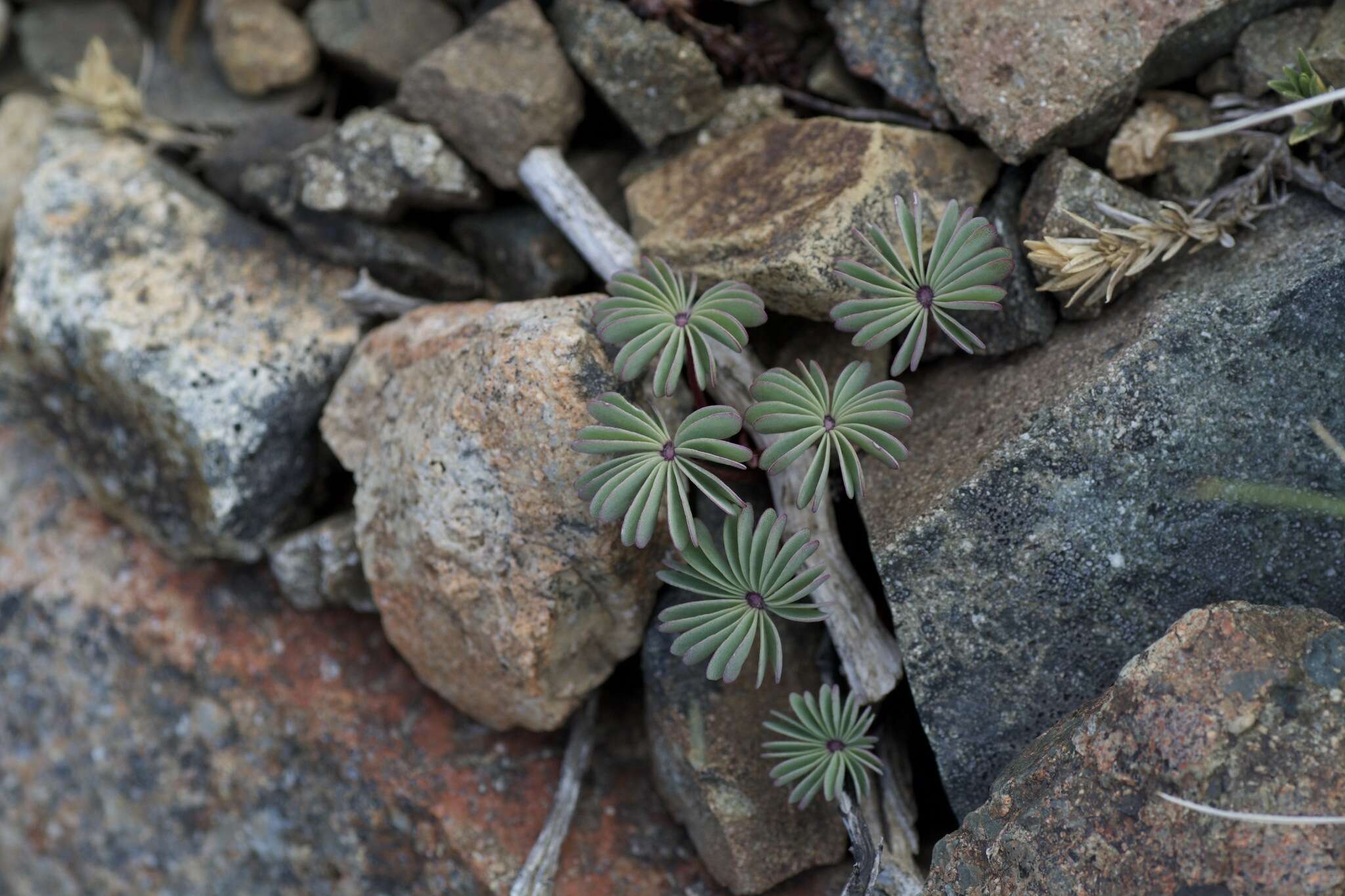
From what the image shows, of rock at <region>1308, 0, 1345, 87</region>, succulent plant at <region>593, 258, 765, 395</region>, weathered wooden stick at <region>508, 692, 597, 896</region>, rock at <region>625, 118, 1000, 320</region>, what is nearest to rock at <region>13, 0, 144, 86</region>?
rock at <region>625, 118, 1000, 320</region>

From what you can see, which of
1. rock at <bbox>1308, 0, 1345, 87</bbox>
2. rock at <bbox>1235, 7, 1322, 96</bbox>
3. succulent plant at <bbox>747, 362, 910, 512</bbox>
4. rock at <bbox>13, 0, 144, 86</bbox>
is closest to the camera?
succulent plant at <bbox>747, 362, 910, 512</bbox>

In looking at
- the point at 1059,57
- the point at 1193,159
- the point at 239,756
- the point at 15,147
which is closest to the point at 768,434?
the point at 1059,57

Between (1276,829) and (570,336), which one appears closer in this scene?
(1276,829)

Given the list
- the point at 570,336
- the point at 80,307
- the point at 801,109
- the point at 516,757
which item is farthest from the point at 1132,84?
the point at 80,307

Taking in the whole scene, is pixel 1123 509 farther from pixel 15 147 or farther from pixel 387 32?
pixel 15 147

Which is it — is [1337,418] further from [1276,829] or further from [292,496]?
[292,496]

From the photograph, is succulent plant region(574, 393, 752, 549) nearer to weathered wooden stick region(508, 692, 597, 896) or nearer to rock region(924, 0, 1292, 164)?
weathered wooden stick region(508, 692, 597, 896)
